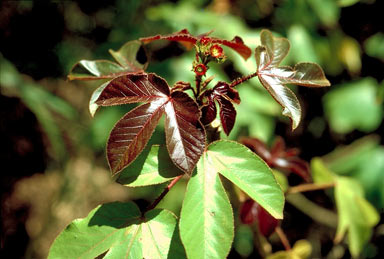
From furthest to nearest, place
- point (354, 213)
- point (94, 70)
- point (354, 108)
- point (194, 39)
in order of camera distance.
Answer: point (354, 108) → point (354, 213) → point (94, 70) → point (194, 39)

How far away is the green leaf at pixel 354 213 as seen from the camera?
1.29 metres

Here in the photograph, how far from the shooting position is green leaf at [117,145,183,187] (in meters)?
0.73

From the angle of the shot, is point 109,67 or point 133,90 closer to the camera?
point 133,90

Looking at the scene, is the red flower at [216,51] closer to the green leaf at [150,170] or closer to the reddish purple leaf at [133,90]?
the reddish purple leaf at [133,90]

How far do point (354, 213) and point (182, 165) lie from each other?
91cm

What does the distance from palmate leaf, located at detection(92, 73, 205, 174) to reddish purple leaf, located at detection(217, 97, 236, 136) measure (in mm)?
64

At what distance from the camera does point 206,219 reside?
67 cm

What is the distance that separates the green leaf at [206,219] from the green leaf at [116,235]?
2.5 inches

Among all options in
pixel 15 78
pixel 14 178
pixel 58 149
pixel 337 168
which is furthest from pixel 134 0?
pixel 337 168

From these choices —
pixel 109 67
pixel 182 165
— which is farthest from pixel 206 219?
pixel 109 67

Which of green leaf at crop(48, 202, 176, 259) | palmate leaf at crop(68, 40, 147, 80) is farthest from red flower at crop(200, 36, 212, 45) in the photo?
green leaf at crop(48, 202, 176, 259)

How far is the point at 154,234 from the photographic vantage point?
2.36 feet

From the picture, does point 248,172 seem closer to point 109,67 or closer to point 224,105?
point 224,105

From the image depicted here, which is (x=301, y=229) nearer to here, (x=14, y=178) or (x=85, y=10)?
(x=14, y=178)
